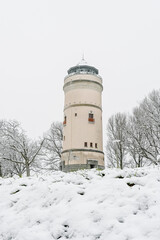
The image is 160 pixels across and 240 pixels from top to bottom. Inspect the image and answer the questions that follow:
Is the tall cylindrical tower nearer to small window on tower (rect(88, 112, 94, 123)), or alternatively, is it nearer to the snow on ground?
small window on tower (rect(88, 112, 94, 123))

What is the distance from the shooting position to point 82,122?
30.3 m

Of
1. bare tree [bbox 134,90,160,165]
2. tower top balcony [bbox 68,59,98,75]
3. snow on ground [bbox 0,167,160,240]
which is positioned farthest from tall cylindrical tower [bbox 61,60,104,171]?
snow on ground [bbox 0,167,160,240]

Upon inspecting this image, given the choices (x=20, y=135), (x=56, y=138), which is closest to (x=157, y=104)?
(x=20, y=135)

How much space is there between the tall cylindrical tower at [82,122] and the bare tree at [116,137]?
1318 mm

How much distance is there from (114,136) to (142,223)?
25.6 meters

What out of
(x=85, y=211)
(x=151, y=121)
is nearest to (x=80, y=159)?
(x=151, y=121)

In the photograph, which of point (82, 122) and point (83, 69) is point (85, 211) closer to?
point (82, 122)

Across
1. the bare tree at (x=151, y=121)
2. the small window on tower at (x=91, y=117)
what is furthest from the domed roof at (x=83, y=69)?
the bare tree at (x=151, y=121)

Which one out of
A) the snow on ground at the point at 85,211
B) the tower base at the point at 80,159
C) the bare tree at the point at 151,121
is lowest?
the snow on ground at the point at 85,211

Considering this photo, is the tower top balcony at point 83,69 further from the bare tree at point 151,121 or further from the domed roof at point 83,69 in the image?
the bare tree at point 151,121

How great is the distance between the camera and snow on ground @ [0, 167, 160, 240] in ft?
13.0

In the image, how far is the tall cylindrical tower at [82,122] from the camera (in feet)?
95.3

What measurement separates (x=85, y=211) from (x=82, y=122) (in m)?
25.7

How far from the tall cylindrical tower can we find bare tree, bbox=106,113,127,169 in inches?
51.9
